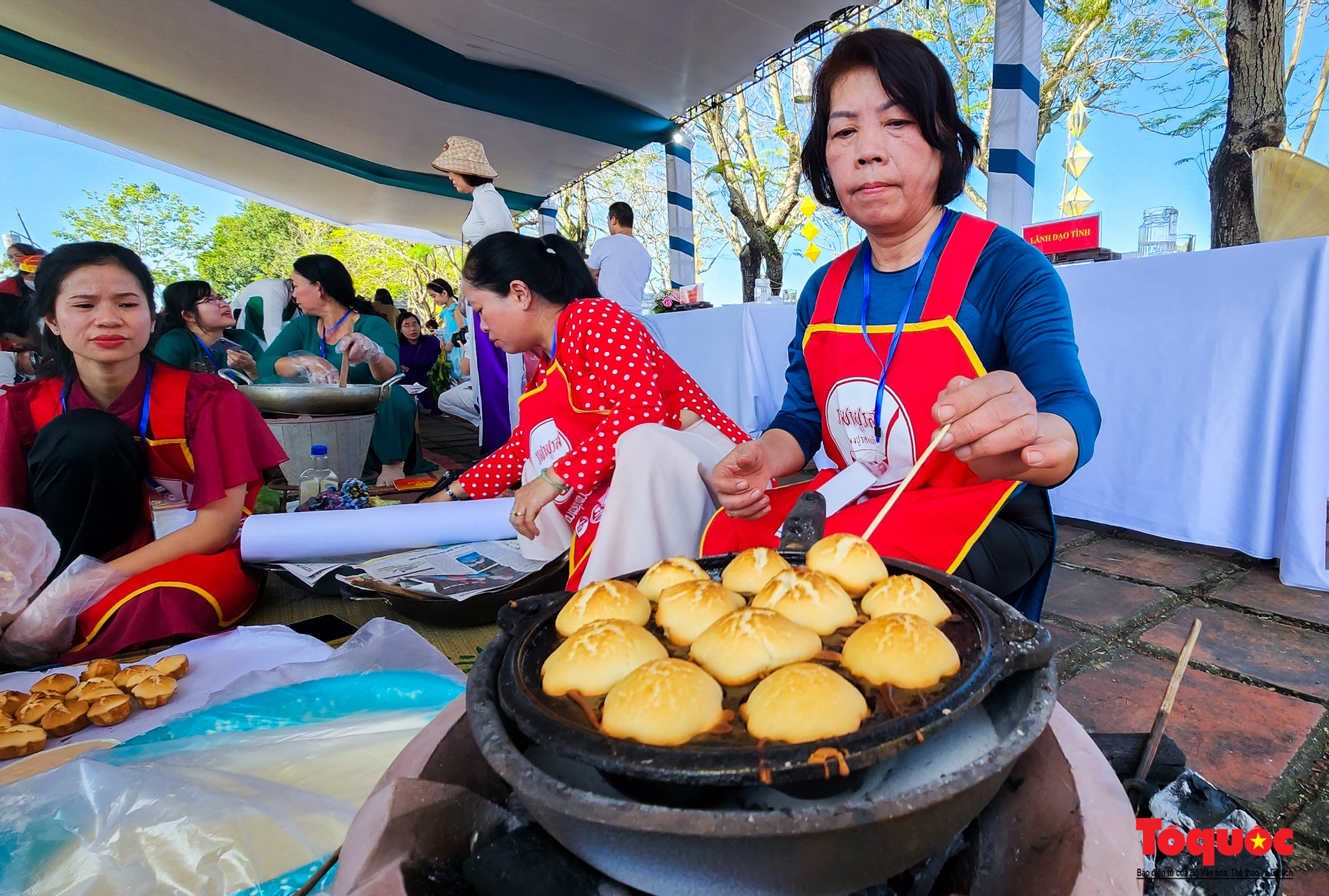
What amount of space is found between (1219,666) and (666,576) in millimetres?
1774

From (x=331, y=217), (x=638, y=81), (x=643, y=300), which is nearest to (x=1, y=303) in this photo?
(x=643, y=300)

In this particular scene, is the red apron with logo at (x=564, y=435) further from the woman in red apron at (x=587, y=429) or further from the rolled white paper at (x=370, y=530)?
the rolled white paper at (x=370, y=530)

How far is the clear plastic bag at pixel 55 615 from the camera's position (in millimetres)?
1866

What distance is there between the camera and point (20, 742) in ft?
4.37

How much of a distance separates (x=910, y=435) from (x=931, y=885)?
35.8 inches

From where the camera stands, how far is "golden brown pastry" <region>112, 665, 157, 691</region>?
160 cm

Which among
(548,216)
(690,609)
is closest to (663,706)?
(690,609)

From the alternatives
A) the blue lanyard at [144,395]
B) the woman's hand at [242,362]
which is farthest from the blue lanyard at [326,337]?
the blue lanyard at [144,395]

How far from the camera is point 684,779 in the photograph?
0.53 m

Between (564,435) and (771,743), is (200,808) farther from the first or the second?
(564,435)

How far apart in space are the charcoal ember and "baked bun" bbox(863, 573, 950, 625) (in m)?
0.38

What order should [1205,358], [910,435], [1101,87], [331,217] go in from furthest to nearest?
[331,217], [1101,87], [1205,358], [910,435]

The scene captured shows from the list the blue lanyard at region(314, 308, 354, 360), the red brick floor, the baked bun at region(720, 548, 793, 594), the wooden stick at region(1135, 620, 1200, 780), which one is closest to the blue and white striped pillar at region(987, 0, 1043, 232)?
the red brick floor

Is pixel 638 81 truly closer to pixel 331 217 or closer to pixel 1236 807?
pixel 1236 807
